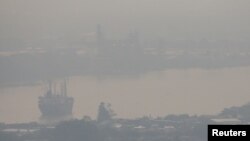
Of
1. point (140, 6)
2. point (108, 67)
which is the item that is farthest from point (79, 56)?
point (140, 6)

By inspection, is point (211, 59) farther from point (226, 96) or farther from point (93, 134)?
point (93, 134)

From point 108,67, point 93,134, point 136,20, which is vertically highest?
point 136,20

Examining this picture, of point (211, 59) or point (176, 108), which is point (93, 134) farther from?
point (211, 59)

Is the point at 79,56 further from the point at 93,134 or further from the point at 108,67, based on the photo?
the point at 93,134

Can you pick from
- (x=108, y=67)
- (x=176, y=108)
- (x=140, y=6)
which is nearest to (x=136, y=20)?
(x=140, y=6)

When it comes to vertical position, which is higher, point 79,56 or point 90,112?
point 79,56

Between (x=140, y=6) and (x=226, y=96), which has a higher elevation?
(x=140, y=6)
